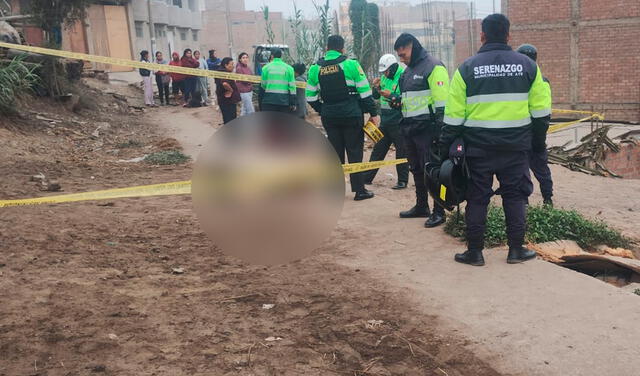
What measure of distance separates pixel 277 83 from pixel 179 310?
19.2 feet

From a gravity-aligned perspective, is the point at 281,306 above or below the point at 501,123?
below

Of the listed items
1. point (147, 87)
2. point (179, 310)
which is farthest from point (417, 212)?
point (147, 87)

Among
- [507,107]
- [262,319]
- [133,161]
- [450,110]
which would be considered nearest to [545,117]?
[507,107]

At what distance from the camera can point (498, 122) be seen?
487 centimetres

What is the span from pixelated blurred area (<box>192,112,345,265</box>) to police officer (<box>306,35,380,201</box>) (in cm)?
240

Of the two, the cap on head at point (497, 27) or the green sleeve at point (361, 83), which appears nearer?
the cap on head at point (497, 27)

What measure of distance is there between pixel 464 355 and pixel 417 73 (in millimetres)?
3422

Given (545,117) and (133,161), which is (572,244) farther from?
(133,161)

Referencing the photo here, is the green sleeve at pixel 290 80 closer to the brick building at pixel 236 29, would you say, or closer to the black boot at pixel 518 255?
the black boot at pixel 518 255

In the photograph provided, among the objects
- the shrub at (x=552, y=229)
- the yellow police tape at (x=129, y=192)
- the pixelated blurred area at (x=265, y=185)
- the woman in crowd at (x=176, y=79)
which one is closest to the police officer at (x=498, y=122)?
the shrub at (x=552, y=229)

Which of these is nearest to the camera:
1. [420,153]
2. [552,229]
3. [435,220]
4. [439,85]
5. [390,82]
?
[552,229]

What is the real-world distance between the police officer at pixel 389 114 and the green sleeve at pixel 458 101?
2.75 metres

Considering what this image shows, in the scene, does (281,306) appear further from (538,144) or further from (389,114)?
(389,114)

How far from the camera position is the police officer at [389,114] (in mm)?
8084
